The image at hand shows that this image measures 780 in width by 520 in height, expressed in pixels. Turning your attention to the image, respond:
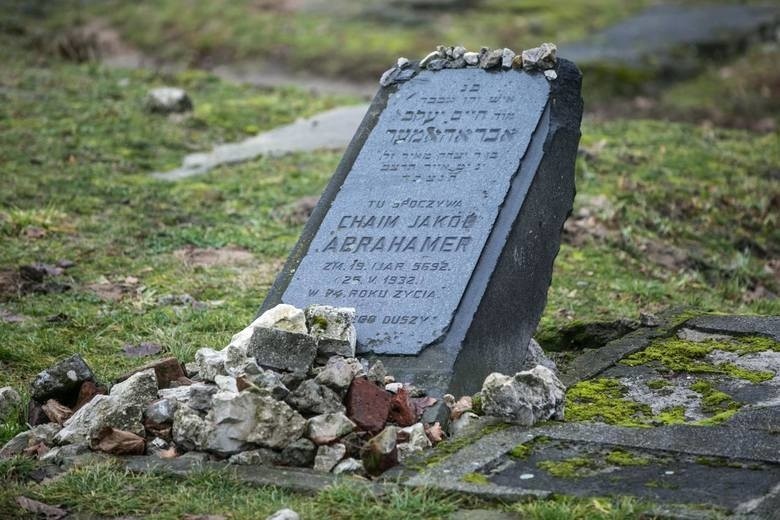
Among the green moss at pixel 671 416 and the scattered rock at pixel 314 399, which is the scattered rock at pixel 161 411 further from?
the green moss at pixel 671 416

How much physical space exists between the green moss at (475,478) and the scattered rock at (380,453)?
0.26 meters

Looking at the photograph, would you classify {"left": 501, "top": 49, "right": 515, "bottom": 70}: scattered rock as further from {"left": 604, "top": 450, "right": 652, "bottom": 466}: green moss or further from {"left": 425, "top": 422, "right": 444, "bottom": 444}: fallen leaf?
{"left": 604, "top": 450, "right": 652, "bottom": 466}: green moss

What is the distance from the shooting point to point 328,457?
12.7ft

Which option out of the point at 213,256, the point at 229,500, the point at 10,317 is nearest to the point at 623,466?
the point at 229,500

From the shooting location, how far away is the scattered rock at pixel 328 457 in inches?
151

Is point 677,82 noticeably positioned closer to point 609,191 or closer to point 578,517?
point 609,191

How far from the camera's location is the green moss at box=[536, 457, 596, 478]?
3697 millimetres

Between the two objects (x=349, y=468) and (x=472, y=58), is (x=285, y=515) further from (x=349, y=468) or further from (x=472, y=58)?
(x=472, y=58)

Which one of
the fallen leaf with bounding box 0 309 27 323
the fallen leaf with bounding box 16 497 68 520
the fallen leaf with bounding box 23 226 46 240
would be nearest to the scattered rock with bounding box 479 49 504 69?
the fallen leaf with bounding box 0 309 27 323

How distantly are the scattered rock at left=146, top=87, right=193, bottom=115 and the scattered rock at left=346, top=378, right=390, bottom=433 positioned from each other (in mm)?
7413

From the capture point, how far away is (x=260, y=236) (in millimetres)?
7828

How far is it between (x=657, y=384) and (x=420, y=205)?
47.3 inches

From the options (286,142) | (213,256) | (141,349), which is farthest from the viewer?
(286,142)

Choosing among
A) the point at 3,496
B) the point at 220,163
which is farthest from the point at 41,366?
the point at 220,163
